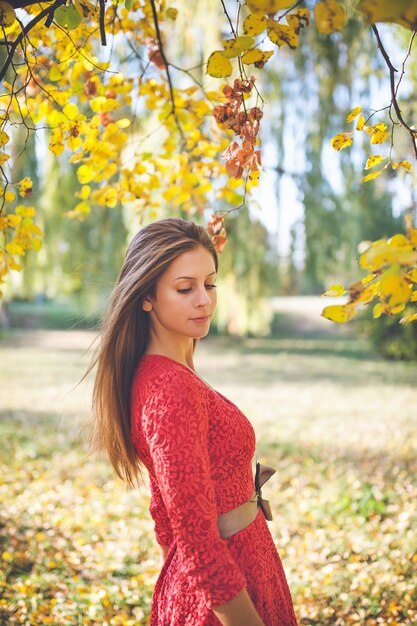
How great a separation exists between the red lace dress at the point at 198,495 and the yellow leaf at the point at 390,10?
79cm

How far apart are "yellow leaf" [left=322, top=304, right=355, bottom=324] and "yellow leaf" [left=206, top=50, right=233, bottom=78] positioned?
0.59m

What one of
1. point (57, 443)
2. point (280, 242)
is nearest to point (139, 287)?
point (57, 443)

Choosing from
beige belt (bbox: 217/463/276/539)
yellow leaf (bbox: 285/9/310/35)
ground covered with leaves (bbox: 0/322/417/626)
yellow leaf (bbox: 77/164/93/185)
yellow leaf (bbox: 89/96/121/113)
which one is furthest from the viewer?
ground covered with leaves (bbox: 0/322/417/626)

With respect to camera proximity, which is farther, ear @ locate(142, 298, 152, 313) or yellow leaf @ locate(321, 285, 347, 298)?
ear @ locate(142, 298, 152, 313)

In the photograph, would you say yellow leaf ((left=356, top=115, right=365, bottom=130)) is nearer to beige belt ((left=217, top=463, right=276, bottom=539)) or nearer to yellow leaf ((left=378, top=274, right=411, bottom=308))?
yellow leaf ((left=378, top=274, right=411, bottom=308))

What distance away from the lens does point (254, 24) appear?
1.05 meters

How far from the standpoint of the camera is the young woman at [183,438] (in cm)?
112

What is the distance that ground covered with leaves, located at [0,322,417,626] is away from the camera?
2471 millimetres

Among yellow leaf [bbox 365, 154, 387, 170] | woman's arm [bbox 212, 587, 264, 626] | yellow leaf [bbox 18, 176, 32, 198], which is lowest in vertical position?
woman's arm [bbox 212, 587, 264, 626]

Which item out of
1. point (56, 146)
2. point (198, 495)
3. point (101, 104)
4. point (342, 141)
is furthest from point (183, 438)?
point (101, 104)

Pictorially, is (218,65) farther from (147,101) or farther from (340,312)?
(147,101)

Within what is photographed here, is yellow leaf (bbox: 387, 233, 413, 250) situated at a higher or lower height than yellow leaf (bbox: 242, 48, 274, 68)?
lower

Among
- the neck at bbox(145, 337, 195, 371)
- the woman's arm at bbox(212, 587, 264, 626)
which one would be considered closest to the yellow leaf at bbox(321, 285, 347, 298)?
the neck at bbox(145, 337, 195, 371)

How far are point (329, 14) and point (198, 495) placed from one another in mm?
933
